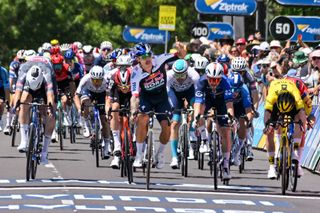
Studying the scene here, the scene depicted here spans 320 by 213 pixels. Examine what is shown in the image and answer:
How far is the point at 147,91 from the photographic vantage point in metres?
20.8

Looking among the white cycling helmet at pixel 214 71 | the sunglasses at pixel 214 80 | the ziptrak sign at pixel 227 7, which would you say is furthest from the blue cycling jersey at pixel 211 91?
the ziptrak sign at pixel 227 7

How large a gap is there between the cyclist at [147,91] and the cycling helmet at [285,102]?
74.1 inches

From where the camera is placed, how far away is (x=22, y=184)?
1959 cm

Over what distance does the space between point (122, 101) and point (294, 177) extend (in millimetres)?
3685

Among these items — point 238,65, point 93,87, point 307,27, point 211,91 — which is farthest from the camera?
point 307,27

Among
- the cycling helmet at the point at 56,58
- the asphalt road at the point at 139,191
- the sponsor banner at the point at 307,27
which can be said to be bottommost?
the asphalt road at the point at 139,191

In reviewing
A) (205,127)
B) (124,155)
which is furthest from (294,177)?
(205,127)

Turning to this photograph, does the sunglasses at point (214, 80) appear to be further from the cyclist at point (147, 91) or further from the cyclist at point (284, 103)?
the cyclist at point (284, 103)

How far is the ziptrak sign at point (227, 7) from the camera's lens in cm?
3656

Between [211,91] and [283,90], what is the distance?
5.18 ft

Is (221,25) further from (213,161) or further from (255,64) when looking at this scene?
(213,161)

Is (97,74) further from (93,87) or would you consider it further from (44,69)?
(44,69)

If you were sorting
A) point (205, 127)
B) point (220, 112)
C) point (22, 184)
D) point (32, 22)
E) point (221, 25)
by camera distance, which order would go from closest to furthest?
1. point (22, 184)
2. point (220, 112)
3. point (205, 127)
4. point (221, 25)
5. point (32, 22)

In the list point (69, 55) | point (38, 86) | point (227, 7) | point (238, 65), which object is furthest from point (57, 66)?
point (227, 7)
